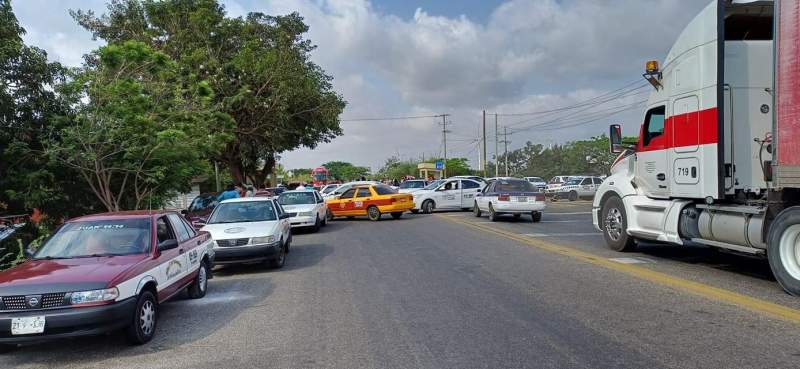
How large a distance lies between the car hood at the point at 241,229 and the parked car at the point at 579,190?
2902 cm

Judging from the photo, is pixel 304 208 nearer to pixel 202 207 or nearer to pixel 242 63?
pixel 202 207

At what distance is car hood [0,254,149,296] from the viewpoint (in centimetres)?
546

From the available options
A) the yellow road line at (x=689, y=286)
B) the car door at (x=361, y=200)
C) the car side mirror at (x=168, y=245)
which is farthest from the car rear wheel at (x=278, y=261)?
the car door at (x=361, y=200)

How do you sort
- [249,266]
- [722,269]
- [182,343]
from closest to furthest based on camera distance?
[182,343], [722,269], [249,266]

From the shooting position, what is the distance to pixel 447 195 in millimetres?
26766

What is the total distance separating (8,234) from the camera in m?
12.7

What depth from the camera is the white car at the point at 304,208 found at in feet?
59.9

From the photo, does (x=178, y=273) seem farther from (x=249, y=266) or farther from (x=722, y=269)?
(x=722, y=269)

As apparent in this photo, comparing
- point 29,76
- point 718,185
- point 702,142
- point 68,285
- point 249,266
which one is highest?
point 29,76

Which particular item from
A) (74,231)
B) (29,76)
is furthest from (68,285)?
(29,76)

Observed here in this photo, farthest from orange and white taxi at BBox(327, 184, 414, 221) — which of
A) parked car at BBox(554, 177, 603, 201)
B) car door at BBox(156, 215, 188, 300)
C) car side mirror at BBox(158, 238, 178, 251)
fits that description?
parked car at BBox(554, 177, 603, 201)

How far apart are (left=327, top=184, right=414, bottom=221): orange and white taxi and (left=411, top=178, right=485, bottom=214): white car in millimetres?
2662

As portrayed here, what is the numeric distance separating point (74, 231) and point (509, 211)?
1495cm

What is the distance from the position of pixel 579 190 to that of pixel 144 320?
34009mm
